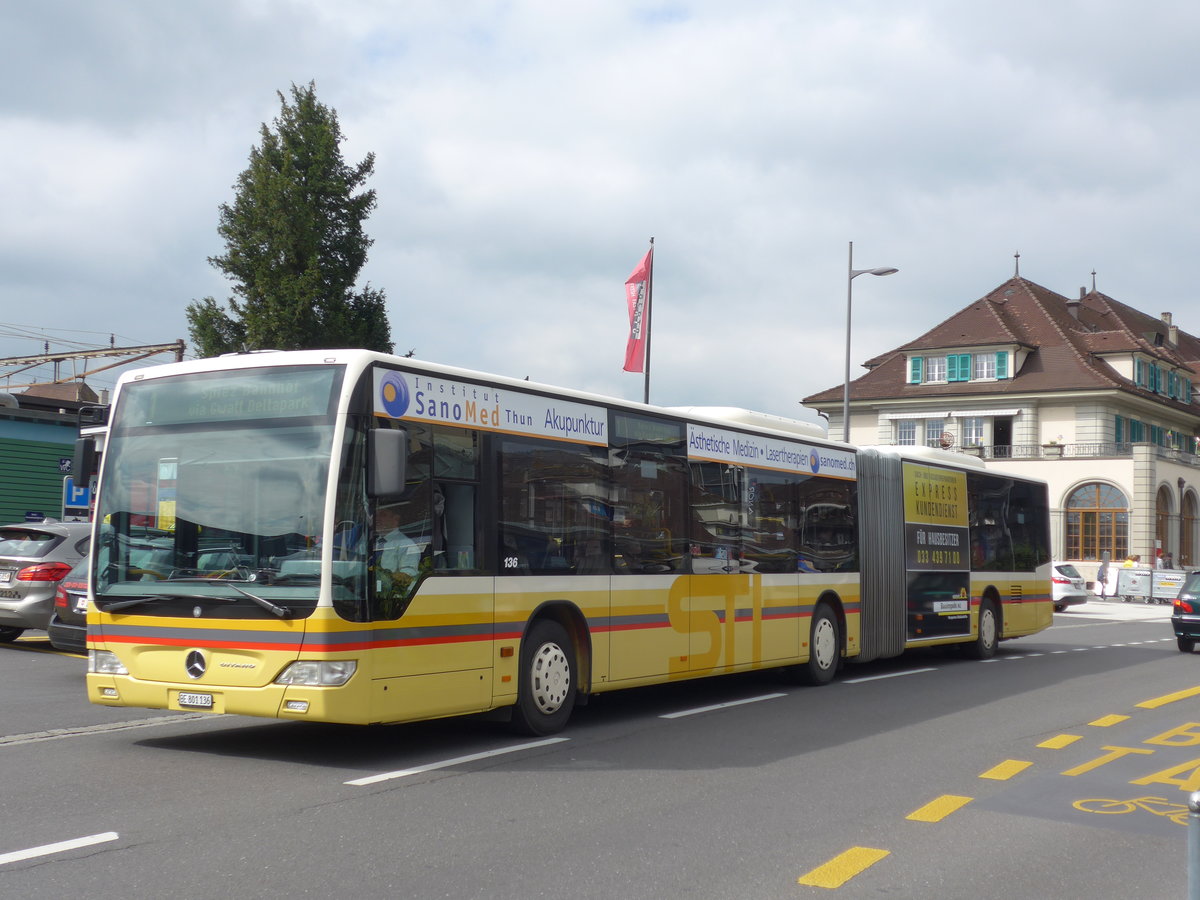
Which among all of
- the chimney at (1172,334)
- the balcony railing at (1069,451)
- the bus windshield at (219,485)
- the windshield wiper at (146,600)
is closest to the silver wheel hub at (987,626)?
the bus windshield at (219,485)

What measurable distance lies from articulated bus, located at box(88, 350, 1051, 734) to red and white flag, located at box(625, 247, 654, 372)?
1279cm

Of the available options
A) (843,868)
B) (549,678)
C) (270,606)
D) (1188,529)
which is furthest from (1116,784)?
(1188,529)

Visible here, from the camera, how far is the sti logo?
365 inches

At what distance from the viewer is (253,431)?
925cm

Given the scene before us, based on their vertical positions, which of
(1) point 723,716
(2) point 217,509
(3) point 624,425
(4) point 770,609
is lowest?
(1) point 723,716

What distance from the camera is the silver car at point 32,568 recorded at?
677 inches

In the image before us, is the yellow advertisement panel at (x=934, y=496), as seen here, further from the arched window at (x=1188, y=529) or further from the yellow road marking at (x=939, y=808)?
the arched window at (x=1188, y=529)

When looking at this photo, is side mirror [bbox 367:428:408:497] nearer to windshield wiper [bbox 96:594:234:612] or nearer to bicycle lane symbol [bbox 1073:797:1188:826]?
windshield wiper [bbox 96:594:234:612]

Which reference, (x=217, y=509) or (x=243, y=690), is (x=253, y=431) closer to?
(x=217, y=509)

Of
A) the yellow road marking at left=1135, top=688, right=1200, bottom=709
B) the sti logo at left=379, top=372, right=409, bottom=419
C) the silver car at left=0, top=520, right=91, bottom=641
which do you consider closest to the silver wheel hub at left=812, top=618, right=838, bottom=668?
the yellow road marking at left=1135, top=688, right=1200, bottom=709

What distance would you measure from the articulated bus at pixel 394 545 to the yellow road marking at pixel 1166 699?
4.42 meters

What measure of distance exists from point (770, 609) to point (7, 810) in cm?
883

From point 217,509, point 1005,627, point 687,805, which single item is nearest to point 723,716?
point 687,805

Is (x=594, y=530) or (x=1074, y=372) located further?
(x=1074, y=372)
